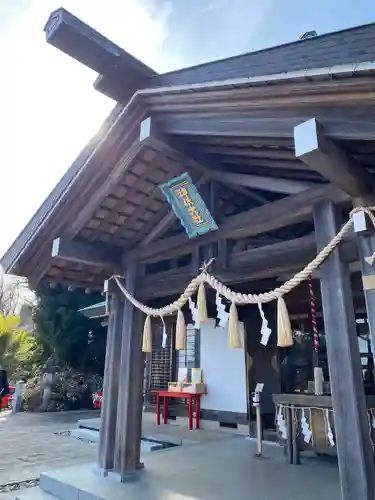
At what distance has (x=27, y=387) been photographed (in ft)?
41.2

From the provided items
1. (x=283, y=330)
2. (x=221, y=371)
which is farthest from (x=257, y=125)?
(x=221, y=371)

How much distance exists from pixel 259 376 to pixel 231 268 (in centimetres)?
428

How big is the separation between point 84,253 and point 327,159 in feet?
10.5

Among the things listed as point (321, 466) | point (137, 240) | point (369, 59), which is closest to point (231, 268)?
point (137, 240)

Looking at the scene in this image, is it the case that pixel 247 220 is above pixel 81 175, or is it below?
below

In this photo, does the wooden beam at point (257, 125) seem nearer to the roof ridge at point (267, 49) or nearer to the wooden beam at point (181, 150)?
the wooden beam at point (181, 150)

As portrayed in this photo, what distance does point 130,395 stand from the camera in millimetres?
4367

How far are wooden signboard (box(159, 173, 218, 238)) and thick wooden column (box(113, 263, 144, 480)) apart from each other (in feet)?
4.31

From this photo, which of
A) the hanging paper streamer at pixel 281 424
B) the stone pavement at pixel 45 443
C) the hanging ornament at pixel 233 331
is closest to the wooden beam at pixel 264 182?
the hanging ornament at pixel 233 331

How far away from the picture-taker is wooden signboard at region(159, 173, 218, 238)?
371 cm

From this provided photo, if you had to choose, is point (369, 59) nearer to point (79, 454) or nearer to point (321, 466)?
point (321, 466)

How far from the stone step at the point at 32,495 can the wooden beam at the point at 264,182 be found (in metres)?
3.76

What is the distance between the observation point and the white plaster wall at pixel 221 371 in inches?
297

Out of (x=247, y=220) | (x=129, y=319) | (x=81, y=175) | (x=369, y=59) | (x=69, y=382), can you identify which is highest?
(x=81, y=175)
